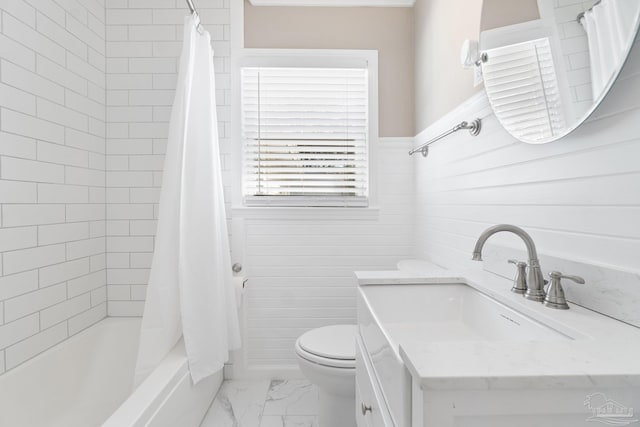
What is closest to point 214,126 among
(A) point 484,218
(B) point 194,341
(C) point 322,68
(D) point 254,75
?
(D) point 254,75

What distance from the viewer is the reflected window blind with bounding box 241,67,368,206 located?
2.00 metres

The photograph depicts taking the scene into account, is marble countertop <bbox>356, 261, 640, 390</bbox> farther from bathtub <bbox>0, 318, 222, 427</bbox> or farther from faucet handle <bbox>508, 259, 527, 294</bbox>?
bathtub <bbox>0, 318, 222, 427</bbox>

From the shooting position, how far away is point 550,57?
2.84ft

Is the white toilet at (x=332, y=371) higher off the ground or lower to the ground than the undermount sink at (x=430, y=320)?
lower

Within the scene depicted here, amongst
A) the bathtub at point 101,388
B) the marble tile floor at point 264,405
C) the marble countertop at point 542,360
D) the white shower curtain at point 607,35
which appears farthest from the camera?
the marble tile floor at point 264,405

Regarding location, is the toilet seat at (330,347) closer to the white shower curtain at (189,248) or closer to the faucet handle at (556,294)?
the white shower curtain at (189,248)

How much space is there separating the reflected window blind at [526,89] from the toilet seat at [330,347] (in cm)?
108

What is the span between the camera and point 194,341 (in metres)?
1.45

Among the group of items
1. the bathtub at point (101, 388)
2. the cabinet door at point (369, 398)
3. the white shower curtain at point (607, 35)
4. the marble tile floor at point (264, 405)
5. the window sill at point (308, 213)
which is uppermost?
the white shower curtain at point (607, 35)

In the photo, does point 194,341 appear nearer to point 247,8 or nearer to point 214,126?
point 214,126

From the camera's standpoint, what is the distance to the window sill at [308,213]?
1.99 meters

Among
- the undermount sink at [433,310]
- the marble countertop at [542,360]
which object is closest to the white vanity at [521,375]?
the marble countertop at [542,360]

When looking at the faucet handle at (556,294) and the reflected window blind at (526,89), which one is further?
the reflected window blind at (526,89)

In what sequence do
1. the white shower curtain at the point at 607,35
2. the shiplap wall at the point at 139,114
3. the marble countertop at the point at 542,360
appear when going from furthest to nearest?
the shiplap wall at the point at 139,114 → the white shower curtain at the point at 607,35 → the marble countertop at the point at 542,360
